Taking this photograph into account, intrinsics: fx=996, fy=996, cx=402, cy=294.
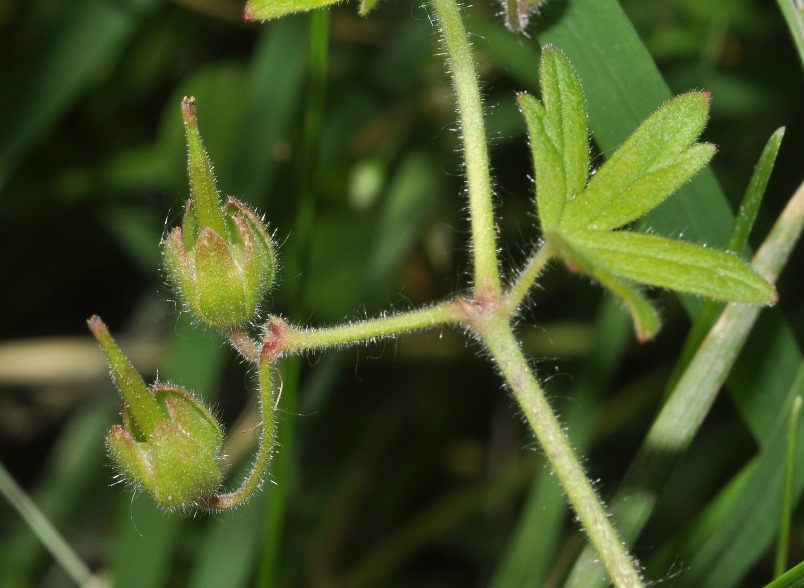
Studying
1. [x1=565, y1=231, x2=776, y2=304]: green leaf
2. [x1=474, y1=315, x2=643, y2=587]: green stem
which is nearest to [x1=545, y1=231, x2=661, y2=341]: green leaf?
[x1=565, y1=231, x2=776, y2=304]: green leaf

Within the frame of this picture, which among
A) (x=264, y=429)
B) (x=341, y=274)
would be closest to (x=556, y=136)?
(x=264, y=429)

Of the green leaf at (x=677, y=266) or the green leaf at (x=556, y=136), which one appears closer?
the green leaf at (x=677, y=266)

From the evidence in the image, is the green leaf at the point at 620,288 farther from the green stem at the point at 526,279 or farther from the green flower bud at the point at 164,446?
the green flower bud at the point at 164,446

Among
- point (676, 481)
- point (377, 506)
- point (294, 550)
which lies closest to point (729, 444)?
point (676, 481)

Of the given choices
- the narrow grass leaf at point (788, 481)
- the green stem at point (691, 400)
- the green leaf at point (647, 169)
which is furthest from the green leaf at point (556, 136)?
the narrow grass leaf at point (788, 481)

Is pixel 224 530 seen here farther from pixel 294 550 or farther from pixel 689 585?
pixel 689 585
